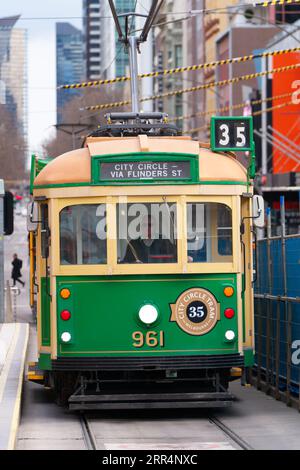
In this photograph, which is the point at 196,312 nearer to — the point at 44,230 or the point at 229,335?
the point at 229,335

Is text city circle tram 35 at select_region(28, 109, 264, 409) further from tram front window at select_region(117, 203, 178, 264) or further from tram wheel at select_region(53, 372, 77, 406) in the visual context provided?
tram wheel at select_region(53, 372, 77, 406)

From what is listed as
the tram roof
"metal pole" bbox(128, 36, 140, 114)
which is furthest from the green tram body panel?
"metal pole" bbox(128, 36, 140, 114)

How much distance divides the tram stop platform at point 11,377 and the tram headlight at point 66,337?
0.88 m

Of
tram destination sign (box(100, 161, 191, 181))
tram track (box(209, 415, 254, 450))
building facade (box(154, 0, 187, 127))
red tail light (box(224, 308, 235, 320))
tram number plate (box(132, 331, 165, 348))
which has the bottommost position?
tram track (box(209, 415, 254, 450))

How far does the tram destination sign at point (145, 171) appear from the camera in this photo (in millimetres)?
14445

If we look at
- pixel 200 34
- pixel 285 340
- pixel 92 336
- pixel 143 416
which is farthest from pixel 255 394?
pixel 200 34

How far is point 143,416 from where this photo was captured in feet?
49.5

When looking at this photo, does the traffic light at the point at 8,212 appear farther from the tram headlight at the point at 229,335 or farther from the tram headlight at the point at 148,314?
the tram headlight at the point at 229,335

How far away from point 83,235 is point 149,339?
136 cm

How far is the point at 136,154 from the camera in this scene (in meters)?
14.5

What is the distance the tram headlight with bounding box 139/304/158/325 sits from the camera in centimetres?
1423

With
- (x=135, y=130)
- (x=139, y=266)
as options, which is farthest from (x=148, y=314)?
(x=135, y=130)

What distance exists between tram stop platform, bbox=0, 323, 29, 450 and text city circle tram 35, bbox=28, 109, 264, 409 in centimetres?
75

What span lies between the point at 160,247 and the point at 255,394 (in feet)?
13.2
